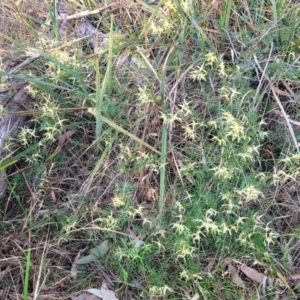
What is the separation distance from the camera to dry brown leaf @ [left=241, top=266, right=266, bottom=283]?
1792 millimetres

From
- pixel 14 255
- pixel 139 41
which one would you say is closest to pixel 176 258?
pixel 14 255

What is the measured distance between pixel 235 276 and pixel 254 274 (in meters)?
0.07

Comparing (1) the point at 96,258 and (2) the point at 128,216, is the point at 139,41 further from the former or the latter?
(1) the point at 96,258

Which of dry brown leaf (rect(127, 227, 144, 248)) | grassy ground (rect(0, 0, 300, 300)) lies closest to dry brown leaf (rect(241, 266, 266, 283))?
grassy ground (rect(0, 0, 300, 300))

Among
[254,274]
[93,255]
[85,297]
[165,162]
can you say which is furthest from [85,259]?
[254,274]

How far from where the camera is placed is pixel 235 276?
1.80m

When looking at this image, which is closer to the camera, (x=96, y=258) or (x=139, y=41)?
(x=96, y=258)

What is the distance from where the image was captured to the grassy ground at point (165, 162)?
5.91 ft

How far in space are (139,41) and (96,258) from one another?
90 cm

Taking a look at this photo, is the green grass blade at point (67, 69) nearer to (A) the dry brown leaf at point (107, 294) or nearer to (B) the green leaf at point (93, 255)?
(B) the green leaf at point (93, 255)

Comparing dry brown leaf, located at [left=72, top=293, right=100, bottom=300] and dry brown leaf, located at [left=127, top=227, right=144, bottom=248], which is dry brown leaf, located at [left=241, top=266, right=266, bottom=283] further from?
dry brown leaf, located at [left=72, top=293, right=100, bottom=300]

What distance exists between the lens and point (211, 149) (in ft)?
6.23

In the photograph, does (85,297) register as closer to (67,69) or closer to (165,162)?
(165,162)

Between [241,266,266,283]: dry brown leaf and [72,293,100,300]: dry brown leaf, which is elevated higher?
[241,266,266,283]: dry brown leaf
